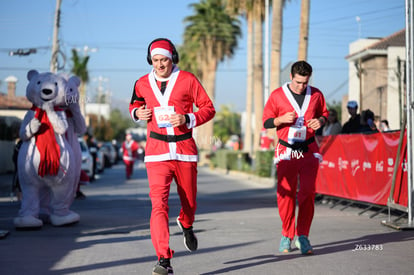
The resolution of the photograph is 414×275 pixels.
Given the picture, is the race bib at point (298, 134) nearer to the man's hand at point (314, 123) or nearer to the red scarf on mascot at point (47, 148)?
the man's hand at point (314, 123)

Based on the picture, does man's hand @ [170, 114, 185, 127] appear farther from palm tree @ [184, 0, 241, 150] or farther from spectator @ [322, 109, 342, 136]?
palm tree @ [184, 0, 241, 150]

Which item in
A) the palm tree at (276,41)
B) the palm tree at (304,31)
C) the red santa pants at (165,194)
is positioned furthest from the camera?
the palm tree at (276,41)

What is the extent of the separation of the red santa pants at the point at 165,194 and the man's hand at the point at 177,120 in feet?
1.24

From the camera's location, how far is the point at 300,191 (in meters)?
8.16

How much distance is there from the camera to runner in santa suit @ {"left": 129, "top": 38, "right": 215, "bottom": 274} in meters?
6.58

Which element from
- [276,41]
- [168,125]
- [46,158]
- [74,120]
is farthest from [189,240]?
[276,41]

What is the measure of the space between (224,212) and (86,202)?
4123 mm

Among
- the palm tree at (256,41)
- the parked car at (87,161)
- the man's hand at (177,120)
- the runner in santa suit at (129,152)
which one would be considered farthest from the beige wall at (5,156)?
the man's hand at (177,120)

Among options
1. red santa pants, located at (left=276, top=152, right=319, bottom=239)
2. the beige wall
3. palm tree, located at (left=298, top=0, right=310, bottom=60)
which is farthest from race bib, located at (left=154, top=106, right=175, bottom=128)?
the beige wall

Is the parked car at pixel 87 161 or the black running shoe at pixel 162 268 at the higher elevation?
the parked car at pixel 87 161

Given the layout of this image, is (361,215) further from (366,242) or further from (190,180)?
(190,180)

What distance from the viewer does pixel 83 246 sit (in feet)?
29.2

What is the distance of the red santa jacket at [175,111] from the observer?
6.68 m

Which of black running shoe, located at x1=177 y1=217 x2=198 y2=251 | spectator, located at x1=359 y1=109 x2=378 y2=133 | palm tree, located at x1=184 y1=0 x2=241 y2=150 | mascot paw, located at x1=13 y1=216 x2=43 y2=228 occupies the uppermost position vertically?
palm tree, located at x1=184 y1=0 x2=241 y2=150
